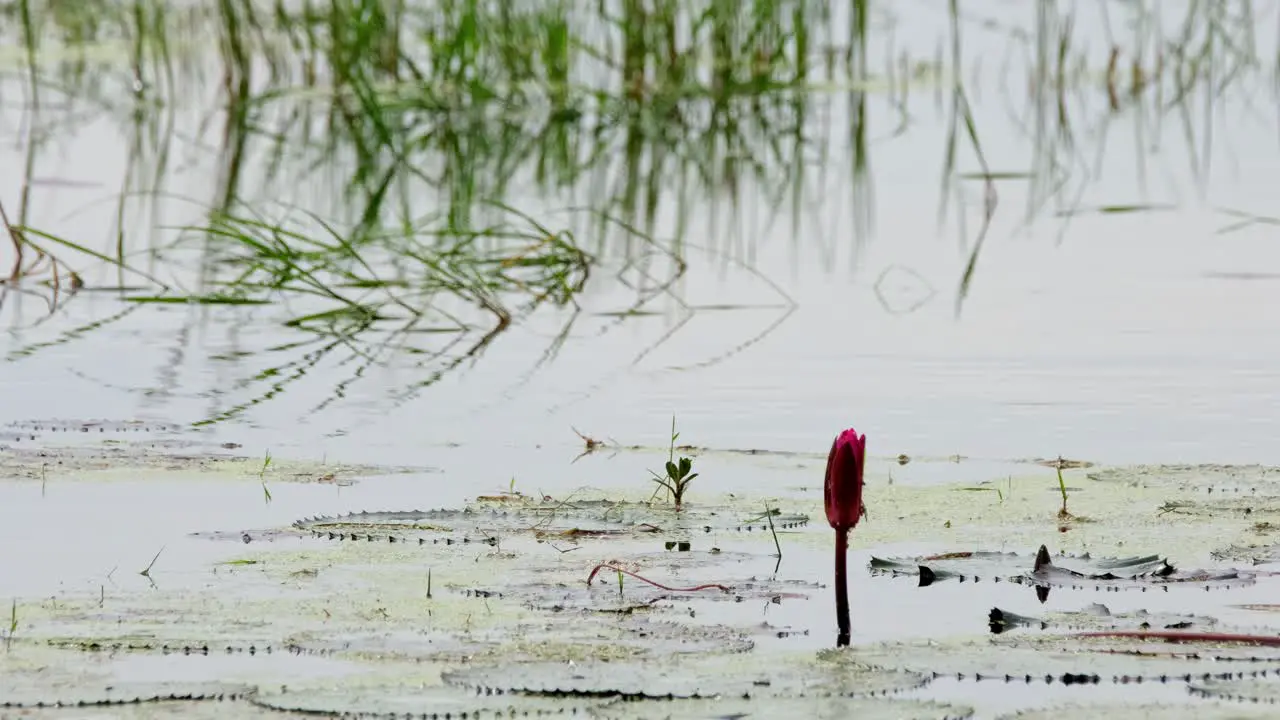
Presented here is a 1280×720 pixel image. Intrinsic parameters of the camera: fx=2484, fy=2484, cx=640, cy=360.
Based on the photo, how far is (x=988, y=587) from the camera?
8.68 feet

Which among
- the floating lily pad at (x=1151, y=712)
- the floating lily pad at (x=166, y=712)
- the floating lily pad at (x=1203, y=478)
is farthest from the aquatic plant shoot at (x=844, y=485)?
the floating lily pad at (x=1203, y=478)

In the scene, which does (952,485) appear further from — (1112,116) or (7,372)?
(1112,116)

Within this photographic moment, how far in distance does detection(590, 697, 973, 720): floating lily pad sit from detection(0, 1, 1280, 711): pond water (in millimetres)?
417

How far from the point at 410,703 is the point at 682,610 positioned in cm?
47

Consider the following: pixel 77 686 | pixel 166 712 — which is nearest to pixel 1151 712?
pixel 166 712

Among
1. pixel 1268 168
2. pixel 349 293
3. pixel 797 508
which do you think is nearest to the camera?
pixel 797 508

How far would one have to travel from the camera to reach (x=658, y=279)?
5781 mm

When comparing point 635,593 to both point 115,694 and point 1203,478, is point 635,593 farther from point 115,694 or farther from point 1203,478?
point 1203,478

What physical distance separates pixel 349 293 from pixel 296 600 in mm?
3074

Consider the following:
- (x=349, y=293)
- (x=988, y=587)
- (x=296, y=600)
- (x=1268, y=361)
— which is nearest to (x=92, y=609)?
(x=296, y=600)

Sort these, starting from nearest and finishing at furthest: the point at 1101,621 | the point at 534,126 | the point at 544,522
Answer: the point at 1101,621 < the point at 544,522 < the point at 534,126

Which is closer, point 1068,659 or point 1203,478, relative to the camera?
point 1068,659

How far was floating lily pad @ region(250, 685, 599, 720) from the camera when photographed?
208cm

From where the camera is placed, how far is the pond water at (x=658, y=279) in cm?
369
